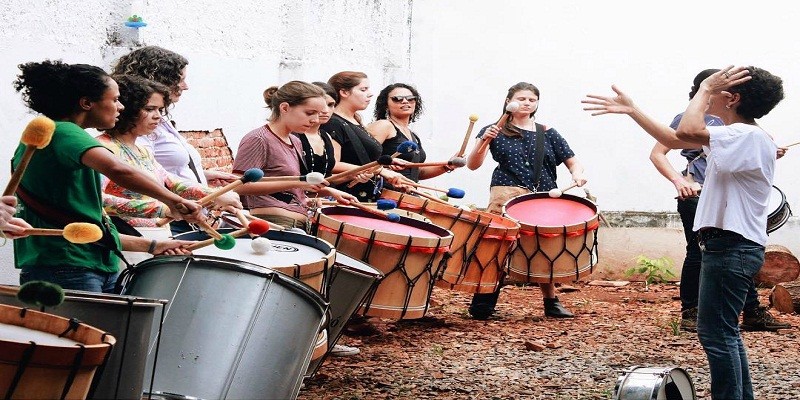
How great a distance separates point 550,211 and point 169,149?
10.7ft

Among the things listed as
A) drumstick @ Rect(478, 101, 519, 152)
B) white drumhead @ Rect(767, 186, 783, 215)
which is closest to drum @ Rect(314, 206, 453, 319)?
white drumhead @ Rect(767, 186, 783, 215)

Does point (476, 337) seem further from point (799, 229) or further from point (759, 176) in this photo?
point (799, 229)

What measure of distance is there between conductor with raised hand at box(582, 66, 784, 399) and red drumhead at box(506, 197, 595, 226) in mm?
3024

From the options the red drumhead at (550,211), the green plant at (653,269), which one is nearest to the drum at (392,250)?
the red drumhead at (550,211)

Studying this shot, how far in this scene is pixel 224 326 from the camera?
3.82 m

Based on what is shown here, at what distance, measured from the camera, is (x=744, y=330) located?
299 inches

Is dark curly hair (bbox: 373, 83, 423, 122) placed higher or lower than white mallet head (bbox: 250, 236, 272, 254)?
higher

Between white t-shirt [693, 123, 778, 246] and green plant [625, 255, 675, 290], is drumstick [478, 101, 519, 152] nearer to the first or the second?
green plant [625, 255, 675, 290]

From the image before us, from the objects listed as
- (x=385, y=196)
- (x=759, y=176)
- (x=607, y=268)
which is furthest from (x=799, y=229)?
(x=759, y=176)

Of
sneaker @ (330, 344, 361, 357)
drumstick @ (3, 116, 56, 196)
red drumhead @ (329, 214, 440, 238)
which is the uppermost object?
drumstick @ (3, 116, 56, 196)

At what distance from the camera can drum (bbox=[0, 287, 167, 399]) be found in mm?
3250

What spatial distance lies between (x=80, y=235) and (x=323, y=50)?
659 cm

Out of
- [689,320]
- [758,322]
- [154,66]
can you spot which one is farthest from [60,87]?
[758,322]

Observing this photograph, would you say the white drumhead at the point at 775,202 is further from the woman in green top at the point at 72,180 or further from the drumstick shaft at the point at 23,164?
the drumstick shaft at the point at 23,164
